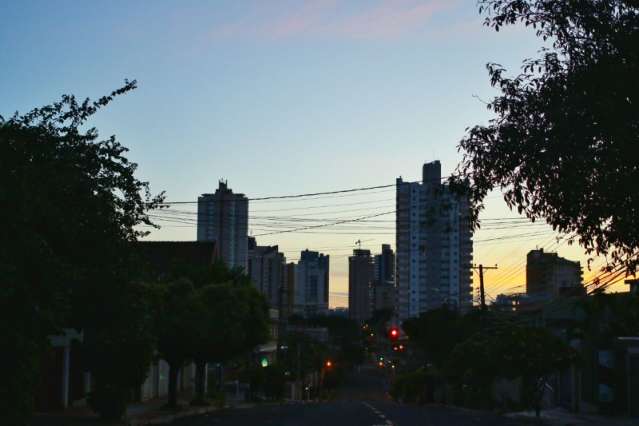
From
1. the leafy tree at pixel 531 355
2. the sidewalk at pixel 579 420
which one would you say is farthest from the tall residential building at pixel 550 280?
the sidewalk at pixel 579 420

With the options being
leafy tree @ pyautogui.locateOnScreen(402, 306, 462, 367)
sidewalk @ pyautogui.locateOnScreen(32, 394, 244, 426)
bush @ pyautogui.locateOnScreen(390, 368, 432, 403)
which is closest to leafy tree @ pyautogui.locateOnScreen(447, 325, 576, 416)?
sidewalk @ pyautogui.locateOnScreen(32, 394, 244, 426)

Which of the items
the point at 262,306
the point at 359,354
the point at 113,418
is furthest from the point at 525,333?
the point at 359,354

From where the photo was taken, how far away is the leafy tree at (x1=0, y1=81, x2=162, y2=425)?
16781mm

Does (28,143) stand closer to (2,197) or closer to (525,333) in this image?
(2,197)

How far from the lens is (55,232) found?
19734 millimetres

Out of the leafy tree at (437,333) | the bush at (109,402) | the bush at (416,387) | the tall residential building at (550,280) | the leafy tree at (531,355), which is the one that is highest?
the tall residential building at (550,280)

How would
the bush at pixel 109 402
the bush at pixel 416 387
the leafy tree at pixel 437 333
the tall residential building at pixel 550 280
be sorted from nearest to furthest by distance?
the bush at pixel 109 402
the tall residential building at pixel 550 280
the bush at pixel 416 387
the leafy tree at pixel 437 333

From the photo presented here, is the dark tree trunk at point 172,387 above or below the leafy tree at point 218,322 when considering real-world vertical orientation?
below

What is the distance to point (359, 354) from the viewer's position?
19438 centimetres

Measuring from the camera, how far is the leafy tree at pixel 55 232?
16781mm

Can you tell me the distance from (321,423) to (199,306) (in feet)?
39.4

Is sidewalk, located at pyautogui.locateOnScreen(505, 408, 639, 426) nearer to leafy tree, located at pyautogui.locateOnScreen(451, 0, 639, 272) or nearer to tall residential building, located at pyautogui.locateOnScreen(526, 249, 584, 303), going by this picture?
tall residential building, located at pyautogui.locateOnScreen(526, 249, 584, 303)

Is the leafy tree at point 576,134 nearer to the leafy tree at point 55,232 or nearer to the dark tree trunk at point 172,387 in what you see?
the leafy tree at point 55,232

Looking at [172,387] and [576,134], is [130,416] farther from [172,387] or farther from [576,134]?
[576,134]
